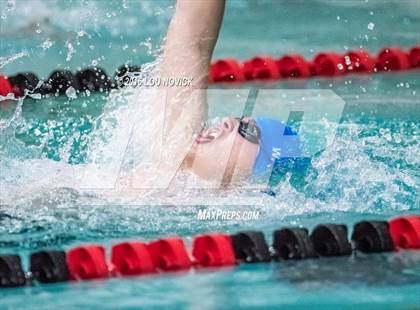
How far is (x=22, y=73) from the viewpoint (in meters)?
5.09

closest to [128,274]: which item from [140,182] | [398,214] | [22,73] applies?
[140,182]

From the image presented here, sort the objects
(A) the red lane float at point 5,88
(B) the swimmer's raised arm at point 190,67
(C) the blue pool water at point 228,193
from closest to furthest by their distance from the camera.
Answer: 1. (C) the blue pool water at point 228,193
2. (B) the swimmer's raised arm at point 190,67
3. (A) the red lane float at point 5,88

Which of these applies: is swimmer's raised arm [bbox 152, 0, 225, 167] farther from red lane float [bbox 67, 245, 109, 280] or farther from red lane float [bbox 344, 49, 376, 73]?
red lane float [bbox 344, 49, 376, 73]

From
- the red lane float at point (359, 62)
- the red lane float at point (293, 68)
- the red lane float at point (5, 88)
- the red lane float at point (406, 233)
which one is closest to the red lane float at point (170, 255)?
the red lane float at point (406, 233)

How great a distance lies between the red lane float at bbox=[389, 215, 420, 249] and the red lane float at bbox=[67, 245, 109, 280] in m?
0.82

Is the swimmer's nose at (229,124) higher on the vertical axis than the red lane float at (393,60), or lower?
lower

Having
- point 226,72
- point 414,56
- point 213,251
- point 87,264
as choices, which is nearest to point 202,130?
point 213,251

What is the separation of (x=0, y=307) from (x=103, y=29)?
293 cm

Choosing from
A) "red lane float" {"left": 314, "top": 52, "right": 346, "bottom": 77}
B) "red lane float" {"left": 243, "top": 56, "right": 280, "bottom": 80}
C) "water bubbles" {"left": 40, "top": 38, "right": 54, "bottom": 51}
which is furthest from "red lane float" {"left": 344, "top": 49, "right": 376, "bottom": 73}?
"water bubbles" {"left": 40, "top": 38, "right": 54, "bottom": 51}

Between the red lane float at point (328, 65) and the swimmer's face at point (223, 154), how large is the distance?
5.91 ft

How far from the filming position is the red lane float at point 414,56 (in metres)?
5.50

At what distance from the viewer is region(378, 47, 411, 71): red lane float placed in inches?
216

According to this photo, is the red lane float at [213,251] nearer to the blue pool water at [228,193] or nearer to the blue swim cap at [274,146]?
the blue pool water at [228,193]

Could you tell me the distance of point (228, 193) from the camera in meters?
3.71
